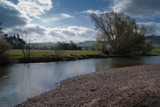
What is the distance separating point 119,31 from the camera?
1971 inches

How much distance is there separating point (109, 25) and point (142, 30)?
1837 cm

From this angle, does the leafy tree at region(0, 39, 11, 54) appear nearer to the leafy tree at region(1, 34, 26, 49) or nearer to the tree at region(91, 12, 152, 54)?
the leafy tree at region(1, 34, 26, 49)

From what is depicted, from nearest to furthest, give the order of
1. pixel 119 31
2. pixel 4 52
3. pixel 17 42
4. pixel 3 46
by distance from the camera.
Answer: pixel 3 46 → pixel 4 52 → pixel 119 31 → pixel 17 42

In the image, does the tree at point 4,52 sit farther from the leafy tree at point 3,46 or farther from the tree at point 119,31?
the tree at point 119,31

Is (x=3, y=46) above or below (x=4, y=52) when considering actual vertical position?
above

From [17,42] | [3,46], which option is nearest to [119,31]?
[3,46]

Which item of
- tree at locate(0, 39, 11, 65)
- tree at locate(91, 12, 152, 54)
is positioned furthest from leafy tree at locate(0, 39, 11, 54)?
tree at locate(91, 12, 152, 54)

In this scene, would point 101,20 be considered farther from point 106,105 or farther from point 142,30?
point 106,105

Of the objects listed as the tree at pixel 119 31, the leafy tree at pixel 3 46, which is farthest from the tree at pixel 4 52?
the tree at pixel 119 31

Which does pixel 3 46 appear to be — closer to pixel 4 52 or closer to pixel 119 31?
pixel 4 52

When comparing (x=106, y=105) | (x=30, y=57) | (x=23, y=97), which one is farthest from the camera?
(x=30, y=57)

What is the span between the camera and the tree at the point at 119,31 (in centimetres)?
4900

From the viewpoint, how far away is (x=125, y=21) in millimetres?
49062

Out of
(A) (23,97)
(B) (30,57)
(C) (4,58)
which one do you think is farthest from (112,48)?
(A) (23,97)
